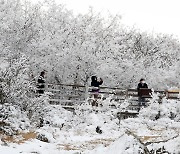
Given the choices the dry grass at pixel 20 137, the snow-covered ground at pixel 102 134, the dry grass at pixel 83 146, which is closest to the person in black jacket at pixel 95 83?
the snow-covered ground at pixel 102 134

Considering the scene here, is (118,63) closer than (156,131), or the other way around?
(156,131)

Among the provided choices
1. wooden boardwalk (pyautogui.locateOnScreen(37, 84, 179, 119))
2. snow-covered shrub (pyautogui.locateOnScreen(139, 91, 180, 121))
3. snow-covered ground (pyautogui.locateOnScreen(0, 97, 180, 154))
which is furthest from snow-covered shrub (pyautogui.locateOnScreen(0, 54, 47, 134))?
snow-covered shrub (pyautogui.locateOnScreen(139, 91, 180, 121))

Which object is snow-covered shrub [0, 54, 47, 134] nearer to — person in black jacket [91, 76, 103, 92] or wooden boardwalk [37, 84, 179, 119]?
wooden boardwalk [37, 84, 179, 119]

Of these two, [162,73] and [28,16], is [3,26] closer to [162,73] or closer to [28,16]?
[28,16]

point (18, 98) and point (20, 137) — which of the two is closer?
point (20, 137)

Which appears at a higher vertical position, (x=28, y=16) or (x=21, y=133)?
(x=28, y=16)

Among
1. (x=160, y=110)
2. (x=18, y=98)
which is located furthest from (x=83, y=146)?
(x=160, y=110)

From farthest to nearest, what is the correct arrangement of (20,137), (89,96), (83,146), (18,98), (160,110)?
(89,96), (160,110), (18,98), (83,146), (20,137)

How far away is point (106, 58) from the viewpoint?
23.5 meters

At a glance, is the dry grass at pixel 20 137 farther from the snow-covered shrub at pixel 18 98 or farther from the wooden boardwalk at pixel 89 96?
the wooden boardwalk at pixel 89 96

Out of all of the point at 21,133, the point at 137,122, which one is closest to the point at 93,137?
the point at 21,133

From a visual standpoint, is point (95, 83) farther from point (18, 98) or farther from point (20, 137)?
point (20, 137)

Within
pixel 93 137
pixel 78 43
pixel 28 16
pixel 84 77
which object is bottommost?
pixel 93 137

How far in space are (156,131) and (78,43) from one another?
9.03 metres
